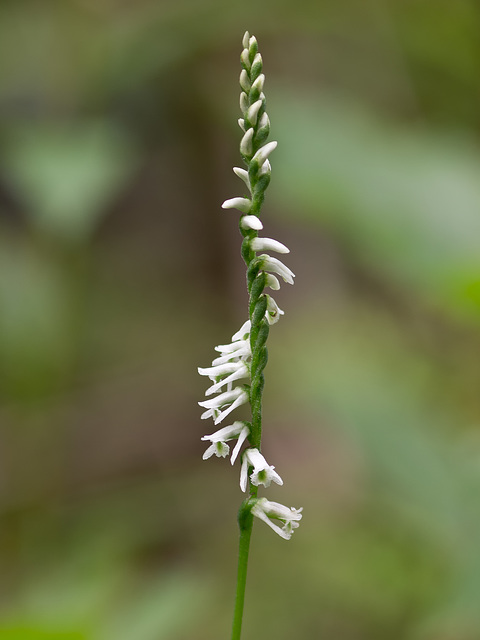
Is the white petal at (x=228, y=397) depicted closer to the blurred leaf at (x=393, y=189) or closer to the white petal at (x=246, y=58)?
the white petal at (x=246, y=58)

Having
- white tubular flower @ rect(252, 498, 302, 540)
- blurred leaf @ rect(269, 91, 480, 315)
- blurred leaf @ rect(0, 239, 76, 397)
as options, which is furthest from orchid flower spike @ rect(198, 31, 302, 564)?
blurred leaf @ rect(0, 239, 76, 397)

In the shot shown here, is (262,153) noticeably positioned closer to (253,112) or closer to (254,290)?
(253,112)

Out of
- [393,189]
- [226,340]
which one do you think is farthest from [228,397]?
[226,340]

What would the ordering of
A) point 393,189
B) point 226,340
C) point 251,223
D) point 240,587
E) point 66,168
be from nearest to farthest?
point 240,587 → point 251,223 → point 393,189 → point 66,168 → point 226,340

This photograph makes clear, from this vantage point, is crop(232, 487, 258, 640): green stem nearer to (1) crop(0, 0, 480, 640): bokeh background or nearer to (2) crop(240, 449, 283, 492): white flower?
(2) crop(240, 449, 283, 492): white flower

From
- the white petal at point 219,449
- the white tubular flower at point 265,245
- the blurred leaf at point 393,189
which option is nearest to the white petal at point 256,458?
the white petal at point 219,449

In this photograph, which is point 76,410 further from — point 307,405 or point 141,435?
point 307,405
